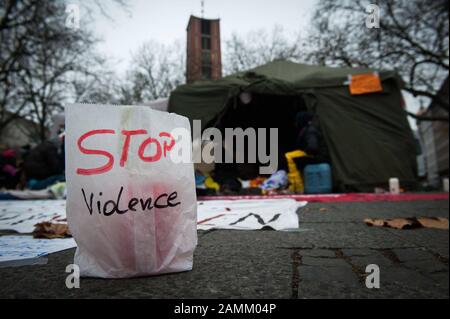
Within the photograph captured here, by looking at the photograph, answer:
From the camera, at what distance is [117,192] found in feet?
3.10

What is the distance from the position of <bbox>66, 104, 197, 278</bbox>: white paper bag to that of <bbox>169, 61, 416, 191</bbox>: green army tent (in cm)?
458

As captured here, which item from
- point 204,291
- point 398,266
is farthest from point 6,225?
point 398,266

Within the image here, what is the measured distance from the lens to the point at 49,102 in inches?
578

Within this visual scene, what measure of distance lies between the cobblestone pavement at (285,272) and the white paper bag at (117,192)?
0.07 meters

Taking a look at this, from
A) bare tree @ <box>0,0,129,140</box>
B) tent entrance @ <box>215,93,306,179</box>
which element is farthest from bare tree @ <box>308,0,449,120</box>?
bare tree @ <box>0,0,129,140</box>

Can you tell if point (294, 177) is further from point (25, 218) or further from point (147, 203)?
point (147, 203)

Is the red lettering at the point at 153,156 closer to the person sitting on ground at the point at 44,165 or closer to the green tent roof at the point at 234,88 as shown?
the green tent roof at the point at 234,88

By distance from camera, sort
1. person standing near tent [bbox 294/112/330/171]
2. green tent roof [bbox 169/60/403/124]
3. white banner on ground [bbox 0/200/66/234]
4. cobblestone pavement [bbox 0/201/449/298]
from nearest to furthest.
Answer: cobblestone pavement [bbox 0/201/449/298] < white banner on ground [bbox 0/200/66/234] < person standing near tent [bbox 294/112/330/171] < green tent roof [bbox 169/60/403/124]

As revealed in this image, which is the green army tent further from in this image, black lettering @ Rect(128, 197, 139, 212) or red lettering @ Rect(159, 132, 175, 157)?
black lettering @ Rect(128, 197, 139, 212)

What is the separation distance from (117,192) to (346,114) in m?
5.24

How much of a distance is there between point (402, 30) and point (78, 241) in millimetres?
11416

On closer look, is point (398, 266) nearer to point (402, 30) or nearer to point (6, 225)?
point (6, 225)

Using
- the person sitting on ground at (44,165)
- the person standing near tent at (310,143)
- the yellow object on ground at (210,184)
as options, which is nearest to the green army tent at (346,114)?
the person standing near tent at (310,143)

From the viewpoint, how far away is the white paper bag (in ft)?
3.10
